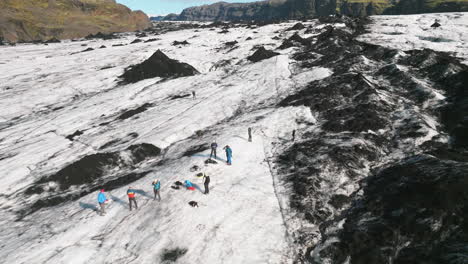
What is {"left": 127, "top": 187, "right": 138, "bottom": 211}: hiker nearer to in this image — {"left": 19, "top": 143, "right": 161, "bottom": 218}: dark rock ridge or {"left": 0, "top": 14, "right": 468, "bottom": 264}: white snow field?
{"left": 0, "top": 14, "right": 468, "bottom": 264}: white snow field

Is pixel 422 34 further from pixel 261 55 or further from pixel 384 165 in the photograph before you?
pixel 384 165

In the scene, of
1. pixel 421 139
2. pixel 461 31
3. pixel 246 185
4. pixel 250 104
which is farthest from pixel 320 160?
pixel 461 31

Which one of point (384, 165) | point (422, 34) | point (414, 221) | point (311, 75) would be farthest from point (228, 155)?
point (422, 34)

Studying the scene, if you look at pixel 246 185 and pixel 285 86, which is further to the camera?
pixel 285 86

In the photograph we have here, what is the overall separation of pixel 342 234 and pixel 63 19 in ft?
576

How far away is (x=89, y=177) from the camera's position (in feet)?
92.8

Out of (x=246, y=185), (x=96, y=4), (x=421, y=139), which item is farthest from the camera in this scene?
(x=96, y=4)

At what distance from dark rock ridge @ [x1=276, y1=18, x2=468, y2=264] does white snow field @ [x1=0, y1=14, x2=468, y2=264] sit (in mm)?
2285

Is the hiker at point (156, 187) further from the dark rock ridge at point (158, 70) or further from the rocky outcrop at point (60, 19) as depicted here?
the rocky outcrop at point (60, 19)

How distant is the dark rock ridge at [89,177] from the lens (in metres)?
25.7

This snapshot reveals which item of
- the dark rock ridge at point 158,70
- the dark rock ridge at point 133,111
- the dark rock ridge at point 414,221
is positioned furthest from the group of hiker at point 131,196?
the dark rock ridge at point 158,70

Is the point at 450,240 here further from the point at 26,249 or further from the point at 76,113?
the point at 76,113

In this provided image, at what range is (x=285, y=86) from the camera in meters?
43.7

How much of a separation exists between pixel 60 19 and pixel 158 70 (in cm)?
12021
